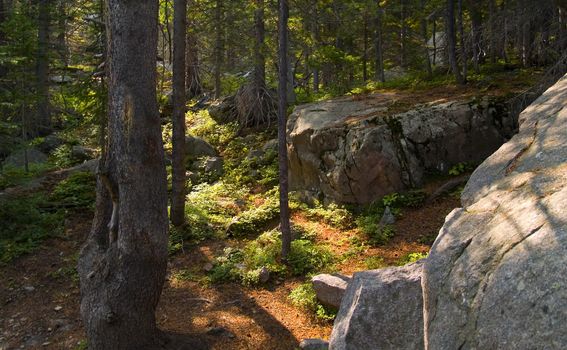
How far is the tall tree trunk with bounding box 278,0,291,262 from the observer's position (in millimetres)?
9711

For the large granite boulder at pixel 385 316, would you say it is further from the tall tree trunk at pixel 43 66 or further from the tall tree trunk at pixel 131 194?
the tall tree trunk at pixel 43 66

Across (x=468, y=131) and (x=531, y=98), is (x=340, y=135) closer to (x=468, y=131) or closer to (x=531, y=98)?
(x=468, y=131)

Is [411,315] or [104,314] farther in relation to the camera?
[104,314]

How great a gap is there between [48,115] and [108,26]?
62.9 feet

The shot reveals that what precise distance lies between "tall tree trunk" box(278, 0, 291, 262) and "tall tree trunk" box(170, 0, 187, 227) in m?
3.63

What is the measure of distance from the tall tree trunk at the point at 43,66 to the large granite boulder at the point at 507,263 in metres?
15.7

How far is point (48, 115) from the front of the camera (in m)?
22.8

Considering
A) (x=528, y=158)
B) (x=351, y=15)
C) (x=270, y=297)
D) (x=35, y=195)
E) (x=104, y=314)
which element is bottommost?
(x=270, y=297)

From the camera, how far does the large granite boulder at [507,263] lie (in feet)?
10.0

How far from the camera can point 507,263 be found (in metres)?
3.48

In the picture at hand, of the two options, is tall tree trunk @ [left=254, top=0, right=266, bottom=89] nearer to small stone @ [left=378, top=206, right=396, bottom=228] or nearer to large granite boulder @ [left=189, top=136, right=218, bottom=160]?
large granite boulder @ [left=189, top=136, right=218, bottom=160]

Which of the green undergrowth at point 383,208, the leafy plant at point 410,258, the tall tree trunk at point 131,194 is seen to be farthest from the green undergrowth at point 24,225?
the leafy plant at point 410,258

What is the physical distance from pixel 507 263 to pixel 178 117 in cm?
1044

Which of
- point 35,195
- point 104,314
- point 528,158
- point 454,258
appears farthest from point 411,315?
point 35,195
